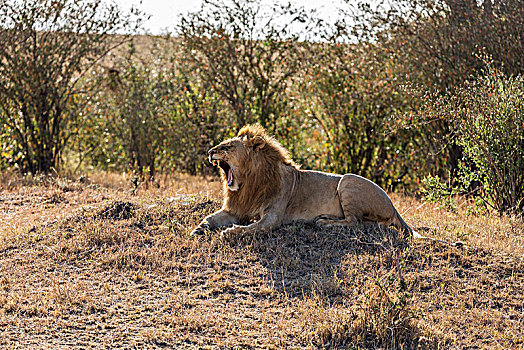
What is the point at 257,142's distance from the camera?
785 cm

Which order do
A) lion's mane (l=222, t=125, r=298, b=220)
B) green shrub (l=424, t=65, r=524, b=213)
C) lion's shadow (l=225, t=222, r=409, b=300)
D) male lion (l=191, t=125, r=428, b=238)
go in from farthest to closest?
1. green shrub (l=424, t=65, r=524, b=213)
2. lion's mane (l=222, t=125, r=298, b=220)
3. male lion (l=191, t=125, r=428, b=238)
4. lion's shadow (l=225, t=222, r=409, b=300)

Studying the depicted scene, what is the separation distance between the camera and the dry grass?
17.6 ft

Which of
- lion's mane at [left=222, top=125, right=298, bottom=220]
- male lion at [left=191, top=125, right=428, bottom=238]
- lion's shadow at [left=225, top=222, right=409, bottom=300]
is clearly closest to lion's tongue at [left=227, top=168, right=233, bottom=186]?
male lion at [left=191, top=125, right=428, bottom=238]

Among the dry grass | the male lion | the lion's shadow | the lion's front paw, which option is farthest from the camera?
the male lion

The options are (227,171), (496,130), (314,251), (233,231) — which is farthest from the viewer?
(496,130)

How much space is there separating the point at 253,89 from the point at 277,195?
232 inches

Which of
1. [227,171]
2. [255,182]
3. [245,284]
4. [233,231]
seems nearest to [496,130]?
[255,182]

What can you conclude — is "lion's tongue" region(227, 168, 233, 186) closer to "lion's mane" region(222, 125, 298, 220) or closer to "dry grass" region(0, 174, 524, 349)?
"lion's mane" region(222, 125, 298, 220)

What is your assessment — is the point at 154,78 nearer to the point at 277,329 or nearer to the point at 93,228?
the point at 93,228

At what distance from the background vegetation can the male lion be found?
389 cm

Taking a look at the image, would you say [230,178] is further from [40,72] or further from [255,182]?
[40,72]

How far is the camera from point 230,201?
7891 mm

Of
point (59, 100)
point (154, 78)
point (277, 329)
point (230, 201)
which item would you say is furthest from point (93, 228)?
point (154, 78)

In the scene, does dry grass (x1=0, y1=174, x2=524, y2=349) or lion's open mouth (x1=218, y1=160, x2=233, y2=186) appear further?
lion's open mouth (x1=218, y1=160, x2=233, y2=186)
